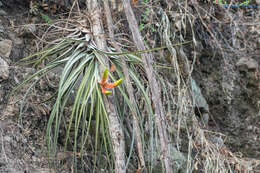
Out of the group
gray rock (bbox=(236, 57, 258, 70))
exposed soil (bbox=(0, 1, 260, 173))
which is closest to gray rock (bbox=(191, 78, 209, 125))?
exposed soil (bbox=(0, 1, 260, 173))

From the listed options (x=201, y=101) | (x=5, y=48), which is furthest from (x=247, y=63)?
(x=5, y=48)

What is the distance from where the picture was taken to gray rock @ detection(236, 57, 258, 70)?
2.34m

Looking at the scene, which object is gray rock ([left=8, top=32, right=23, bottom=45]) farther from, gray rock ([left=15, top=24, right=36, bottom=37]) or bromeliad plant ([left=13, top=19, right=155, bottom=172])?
bromeliad plant ([left=13, top=19, right=155, bottom=172])

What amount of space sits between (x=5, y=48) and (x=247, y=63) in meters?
2.04

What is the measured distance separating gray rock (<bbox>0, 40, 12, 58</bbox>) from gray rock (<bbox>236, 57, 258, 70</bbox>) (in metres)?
1.96

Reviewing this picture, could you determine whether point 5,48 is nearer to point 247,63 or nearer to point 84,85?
point 84,85

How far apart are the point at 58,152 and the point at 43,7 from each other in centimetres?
104

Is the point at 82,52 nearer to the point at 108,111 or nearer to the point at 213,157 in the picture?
the point at 108,111

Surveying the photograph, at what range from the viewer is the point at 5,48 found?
1498mm

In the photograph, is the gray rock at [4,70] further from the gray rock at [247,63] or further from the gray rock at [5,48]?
the gray rock at [247,63]

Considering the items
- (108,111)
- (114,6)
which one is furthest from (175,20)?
(108,111)

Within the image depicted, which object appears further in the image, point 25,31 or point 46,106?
point 25,31

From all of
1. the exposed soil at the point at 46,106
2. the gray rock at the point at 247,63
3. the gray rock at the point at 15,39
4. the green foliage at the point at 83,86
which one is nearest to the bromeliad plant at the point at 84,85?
the green foliage at the point at 83,86

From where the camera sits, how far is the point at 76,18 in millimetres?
1555
